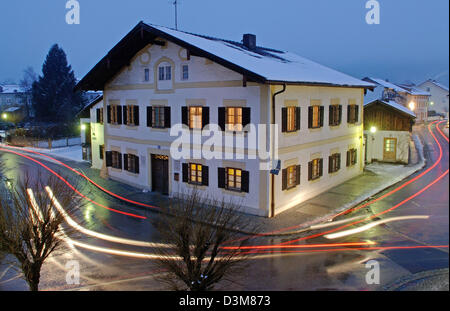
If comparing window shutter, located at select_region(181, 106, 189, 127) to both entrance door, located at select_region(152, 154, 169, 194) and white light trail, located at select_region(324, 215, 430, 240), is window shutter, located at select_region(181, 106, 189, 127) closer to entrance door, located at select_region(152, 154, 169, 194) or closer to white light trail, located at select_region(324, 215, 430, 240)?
entrance door, located at select_region(152, 154, 169, 194)

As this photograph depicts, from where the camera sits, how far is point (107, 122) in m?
26.1

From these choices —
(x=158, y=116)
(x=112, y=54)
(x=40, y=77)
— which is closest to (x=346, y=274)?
(x=158, y=116)

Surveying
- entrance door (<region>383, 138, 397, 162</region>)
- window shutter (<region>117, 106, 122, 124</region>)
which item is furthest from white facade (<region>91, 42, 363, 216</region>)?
entrance door (<region>383, 138, 397, 162</region>)

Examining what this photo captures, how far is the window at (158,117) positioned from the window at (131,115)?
4.93 feet

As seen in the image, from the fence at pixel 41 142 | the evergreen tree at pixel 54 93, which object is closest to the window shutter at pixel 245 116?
the fence at pixel 41 142

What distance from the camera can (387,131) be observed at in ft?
97.5

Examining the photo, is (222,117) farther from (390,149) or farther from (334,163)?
(390,149)

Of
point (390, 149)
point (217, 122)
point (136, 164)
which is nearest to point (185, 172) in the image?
point (217, 122)

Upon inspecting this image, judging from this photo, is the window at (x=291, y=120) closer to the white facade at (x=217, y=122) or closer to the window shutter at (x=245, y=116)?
the white facade at (x=217, y=122)

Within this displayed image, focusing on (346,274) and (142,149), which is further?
(142,149)

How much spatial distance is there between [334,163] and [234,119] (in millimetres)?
7968

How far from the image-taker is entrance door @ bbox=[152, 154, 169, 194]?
22.2 m
